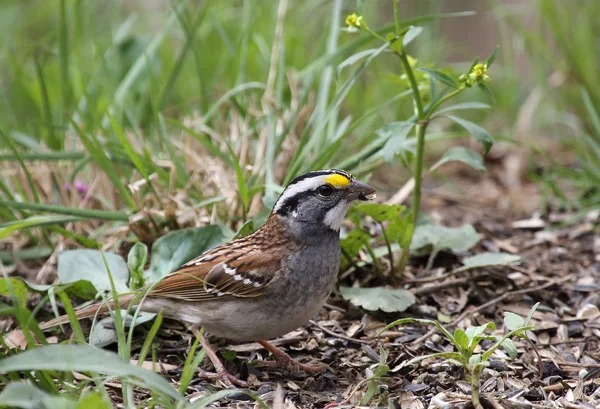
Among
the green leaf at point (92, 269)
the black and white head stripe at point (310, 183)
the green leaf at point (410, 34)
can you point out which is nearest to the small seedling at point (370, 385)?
the black and white head stripe at point (310, 183)

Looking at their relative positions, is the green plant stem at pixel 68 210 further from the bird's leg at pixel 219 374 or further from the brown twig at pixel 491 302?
the brown twig at pixel 491 302

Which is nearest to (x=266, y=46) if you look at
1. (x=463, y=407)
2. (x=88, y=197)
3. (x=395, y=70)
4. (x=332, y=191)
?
(x=395, y=70)

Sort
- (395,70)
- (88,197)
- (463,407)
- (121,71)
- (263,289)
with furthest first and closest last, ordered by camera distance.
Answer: (395,70), (121,71), (88,197), (263,289), (463,407)

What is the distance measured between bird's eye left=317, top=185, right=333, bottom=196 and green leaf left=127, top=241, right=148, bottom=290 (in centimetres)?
94

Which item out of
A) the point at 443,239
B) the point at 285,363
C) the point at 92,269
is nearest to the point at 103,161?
the point at 92,269

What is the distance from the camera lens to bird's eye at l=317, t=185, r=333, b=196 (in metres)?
3.61

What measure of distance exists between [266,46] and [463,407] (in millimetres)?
3852

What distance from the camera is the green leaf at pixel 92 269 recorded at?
383 cm

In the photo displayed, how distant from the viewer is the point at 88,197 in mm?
4617

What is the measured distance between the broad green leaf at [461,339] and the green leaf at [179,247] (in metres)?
1.53

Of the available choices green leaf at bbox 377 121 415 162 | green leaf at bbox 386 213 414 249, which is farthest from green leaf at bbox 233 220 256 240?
green leaf at bbox 377 121 415 162

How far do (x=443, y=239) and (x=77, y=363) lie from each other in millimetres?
2421

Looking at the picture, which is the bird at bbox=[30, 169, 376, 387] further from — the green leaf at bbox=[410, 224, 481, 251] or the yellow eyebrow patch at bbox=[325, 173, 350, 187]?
the green leaf at bbox=[410, 224, 481, 251]

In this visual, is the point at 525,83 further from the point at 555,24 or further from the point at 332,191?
the point at 332,191
